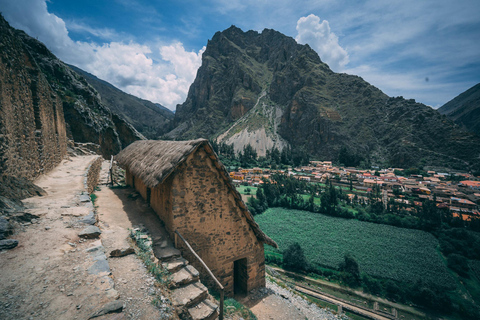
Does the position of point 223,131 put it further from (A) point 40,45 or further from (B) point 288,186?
(A) point 40,45

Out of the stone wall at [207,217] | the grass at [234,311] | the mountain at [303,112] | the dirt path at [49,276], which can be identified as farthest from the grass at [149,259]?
the mountain at [303,112]

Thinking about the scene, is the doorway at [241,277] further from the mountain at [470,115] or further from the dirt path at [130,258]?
the mountain at [470,115]

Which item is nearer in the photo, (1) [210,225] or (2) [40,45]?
(1) [210,225]

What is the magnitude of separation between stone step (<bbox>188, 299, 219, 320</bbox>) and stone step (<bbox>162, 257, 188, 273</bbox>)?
3.37 ft

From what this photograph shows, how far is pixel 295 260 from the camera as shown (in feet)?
79.0

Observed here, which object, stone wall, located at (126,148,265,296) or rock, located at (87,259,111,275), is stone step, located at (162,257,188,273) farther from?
rock, located at (87,259,111,275)

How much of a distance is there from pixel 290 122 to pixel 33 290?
361 ft

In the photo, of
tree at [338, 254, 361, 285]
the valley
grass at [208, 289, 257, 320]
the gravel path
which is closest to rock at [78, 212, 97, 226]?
the valley

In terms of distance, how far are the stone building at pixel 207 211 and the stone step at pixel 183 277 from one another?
3.12ft

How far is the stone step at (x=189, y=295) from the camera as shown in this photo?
387 cm

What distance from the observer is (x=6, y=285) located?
112 inches

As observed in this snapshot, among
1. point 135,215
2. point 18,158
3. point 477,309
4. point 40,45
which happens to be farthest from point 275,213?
point 40,45

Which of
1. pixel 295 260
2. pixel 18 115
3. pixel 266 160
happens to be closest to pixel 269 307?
pixel 18 115

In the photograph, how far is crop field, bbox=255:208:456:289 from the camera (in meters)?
23.8
